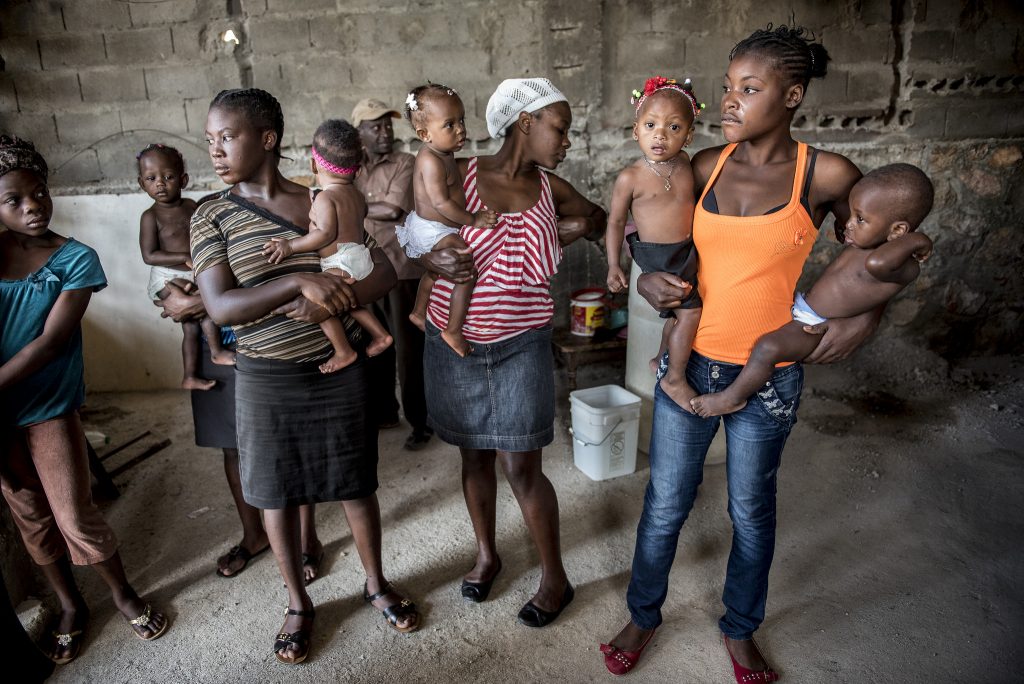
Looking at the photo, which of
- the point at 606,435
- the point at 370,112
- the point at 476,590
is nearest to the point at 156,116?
the point at 370,112

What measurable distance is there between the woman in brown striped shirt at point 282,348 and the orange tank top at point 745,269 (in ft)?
3.44

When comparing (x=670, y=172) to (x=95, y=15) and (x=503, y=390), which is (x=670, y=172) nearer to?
(x=503, y=390)

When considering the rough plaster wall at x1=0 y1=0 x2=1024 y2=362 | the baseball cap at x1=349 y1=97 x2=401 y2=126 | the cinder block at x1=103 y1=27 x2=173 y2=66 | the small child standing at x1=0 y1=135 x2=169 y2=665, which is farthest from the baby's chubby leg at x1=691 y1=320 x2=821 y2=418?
the cinder block at x1=103 y1=27 x2=173 y2=66

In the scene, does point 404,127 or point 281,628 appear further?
point 404,127

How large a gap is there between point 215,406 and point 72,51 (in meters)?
3.27

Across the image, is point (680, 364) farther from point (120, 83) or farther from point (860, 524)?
point (120, 83)

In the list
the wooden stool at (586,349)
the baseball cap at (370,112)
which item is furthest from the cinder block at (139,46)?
the wooden stool at (586,349)

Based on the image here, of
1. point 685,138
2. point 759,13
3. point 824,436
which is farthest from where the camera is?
point 759,13

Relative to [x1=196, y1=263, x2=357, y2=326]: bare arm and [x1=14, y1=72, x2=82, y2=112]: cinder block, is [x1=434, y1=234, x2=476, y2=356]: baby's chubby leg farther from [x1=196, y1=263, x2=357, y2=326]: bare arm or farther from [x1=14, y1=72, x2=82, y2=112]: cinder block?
[x1=14, y1=72, x2=82, y2=112]: cinder block

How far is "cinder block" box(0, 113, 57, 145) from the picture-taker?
4.65 m

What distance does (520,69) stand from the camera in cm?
457

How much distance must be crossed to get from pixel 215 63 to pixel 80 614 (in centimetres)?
354

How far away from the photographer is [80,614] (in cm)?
256

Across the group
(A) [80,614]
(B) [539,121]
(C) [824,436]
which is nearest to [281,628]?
(A) [80,614]
